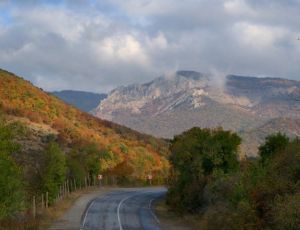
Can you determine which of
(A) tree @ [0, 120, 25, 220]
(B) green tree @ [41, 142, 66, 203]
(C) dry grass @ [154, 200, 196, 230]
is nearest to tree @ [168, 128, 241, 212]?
(C) dry grass @ [154, 200, 196, 230]

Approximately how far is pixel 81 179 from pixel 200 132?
96.4ft

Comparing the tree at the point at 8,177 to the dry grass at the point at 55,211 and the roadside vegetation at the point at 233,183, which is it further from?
the dry grass at the point at 55,211

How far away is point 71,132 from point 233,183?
63.5 meters

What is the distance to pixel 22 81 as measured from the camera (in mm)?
114250

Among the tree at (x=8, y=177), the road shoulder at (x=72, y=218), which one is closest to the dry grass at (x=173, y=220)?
the road shoulder at (x=72, y=218)

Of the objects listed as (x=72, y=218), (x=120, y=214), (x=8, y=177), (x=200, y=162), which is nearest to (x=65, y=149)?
(x=120, y=214)

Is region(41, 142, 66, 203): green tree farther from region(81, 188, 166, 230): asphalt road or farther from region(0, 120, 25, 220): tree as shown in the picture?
region(0, 120, 25, 220): tree

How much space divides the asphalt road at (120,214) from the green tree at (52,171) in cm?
310

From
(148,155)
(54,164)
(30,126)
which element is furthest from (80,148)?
(54,164)

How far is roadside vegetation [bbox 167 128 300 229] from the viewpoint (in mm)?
20469

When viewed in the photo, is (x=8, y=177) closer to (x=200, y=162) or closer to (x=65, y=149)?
(x=200, y=162)

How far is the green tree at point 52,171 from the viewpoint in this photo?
45344 millimetres

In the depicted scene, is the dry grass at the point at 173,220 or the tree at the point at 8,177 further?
the dry grass at the point at 173,220

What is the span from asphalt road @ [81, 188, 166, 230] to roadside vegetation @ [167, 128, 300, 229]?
275cm
